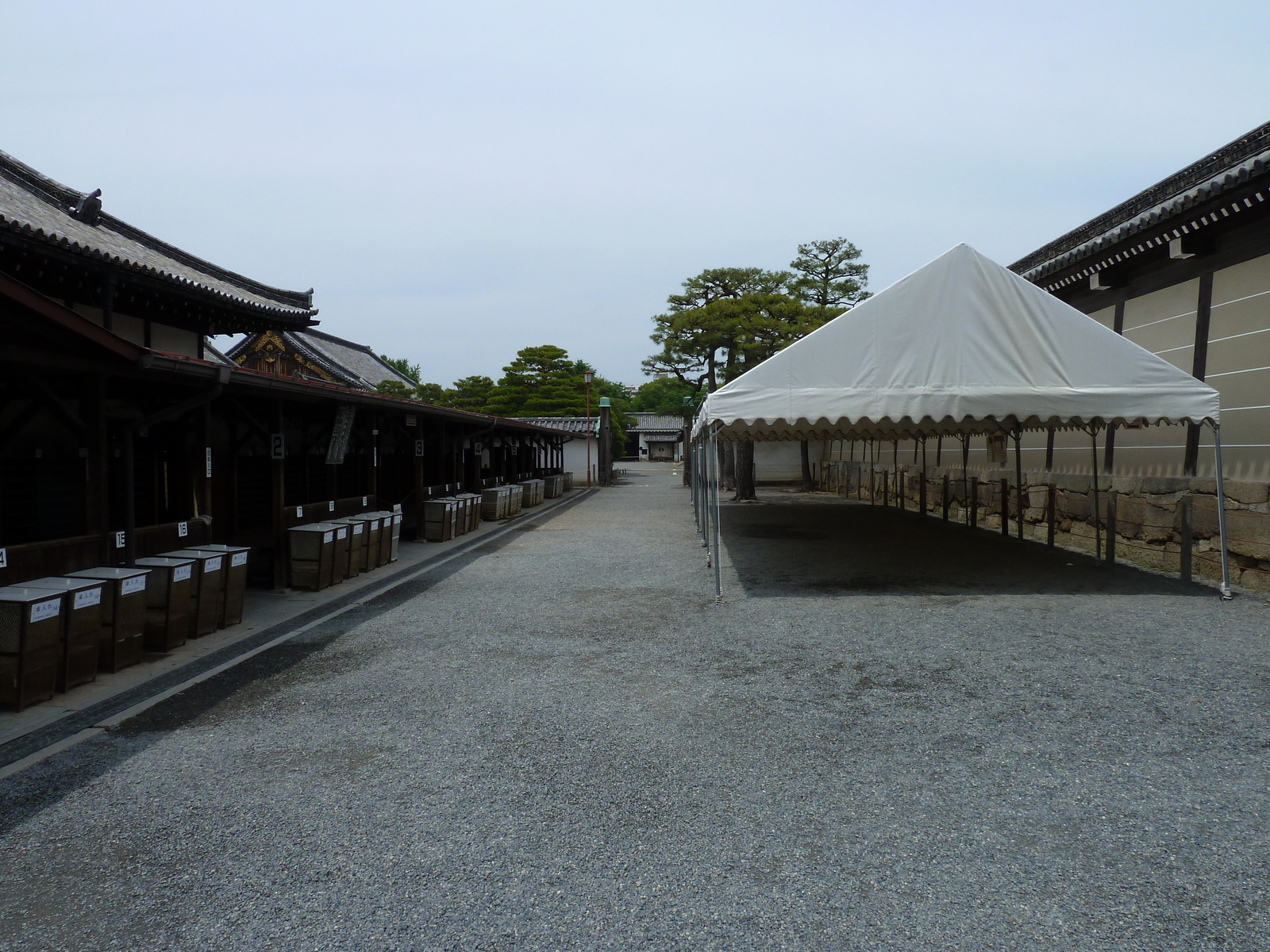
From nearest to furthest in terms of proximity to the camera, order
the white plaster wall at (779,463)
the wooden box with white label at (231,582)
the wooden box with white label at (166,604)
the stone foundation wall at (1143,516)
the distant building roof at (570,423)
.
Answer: the wooden box with white label at (166,604), the wooden box with white label at (231,582), the stone foundation wall at (1143,516), the white plaster wall at (779,463), the distant building roof at (570,423)

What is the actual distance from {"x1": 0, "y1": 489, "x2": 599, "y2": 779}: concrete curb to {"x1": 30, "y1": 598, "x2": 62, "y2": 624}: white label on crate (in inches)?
25.2

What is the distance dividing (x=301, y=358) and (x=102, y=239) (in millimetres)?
18777

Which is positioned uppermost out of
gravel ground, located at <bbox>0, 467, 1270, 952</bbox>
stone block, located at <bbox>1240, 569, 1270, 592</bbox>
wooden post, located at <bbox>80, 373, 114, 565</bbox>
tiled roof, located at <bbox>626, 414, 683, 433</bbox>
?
tiled roof, located at <bbox>626, 414, 683, 433</bbox>

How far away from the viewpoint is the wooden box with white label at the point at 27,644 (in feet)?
15.2

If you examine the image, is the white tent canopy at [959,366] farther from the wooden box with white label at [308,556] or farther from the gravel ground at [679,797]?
the wooden box with white label at [308,556]

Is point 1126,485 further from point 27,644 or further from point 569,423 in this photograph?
point 569,423

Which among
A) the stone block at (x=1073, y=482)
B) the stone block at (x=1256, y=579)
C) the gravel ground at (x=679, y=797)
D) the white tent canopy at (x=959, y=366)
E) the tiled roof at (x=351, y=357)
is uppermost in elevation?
the tiled roof at (x=351, y=357)

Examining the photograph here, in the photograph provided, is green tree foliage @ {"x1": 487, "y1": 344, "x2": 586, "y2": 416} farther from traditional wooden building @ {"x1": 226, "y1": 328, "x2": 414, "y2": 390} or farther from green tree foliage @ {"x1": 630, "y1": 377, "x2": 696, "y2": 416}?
green tree foliage @ {"x1": 630, "y1": 377, "x2": 696, "y2": 416}

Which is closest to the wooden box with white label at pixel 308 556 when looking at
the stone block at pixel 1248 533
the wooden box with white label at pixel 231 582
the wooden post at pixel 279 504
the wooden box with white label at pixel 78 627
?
the wooden post at pixel 279 504

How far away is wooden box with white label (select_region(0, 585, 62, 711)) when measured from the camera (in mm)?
4645

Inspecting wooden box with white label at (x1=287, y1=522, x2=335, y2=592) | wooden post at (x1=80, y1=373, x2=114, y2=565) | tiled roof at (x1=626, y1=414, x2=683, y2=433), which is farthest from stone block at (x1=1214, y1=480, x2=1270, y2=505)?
tiled roof at (x1=626, y1=414, x2=683, y2=433)

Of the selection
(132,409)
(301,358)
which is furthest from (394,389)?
(132,409)

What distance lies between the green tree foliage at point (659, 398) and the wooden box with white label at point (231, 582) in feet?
192

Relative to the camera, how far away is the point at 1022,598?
818 centimetres
